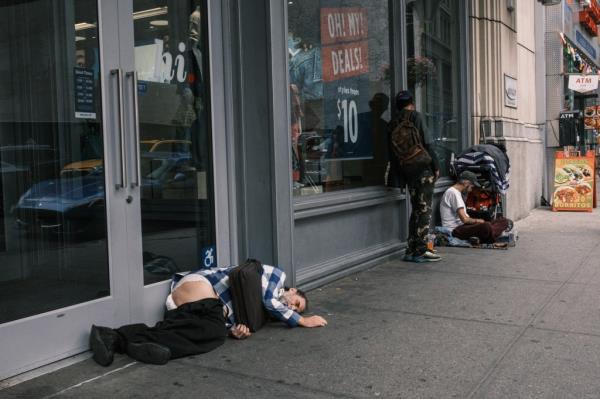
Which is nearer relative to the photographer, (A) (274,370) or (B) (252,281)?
(A) (274,370)

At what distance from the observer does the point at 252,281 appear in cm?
440

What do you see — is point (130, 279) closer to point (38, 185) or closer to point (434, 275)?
point (38, 185)

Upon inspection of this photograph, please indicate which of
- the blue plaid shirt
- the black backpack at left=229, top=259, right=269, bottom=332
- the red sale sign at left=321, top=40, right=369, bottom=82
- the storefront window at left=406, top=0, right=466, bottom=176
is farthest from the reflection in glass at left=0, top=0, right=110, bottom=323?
the storefront window at left=406, top=0, right=466, bottom=176

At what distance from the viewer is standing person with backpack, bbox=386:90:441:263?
23.0 feet

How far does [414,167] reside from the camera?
276 inches

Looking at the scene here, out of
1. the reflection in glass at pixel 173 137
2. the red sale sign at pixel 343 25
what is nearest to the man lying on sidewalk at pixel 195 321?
the reflection in glass at pixel 173 137

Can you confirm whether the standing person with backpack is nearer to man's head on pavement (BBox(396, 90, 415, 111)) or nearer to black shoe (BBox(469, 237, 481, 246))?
man's head on pavement (BBox(396, 90, 415, 111))

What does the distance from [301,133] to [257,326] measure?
2.31 m

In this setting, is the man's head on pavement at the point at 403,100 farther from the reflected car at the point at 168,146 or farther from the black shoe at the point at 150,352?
the black shoe at the point at 150,352

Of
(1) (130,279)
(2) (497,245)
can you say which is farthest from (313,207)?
(2) (497,245)

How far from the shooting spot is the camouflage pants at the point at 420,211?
7164 millimetres

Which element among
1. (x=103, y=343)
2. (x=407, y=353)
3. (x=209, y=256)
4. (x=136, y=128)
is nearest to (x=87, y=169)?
(x=136, y=128)

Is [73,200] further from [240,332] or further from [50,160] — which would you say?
[240,332]

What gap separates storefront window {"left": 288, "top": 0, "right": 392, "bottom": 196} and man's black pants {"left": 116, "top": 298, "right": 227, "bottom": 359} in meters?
2.04
